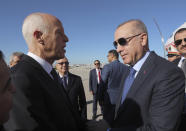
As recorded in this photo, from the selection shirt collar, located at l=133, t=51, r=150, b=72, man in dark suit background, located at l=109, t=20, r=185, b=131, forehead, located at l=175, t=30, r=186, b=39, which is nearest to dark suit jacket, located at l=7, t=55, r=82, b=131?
man in dark suit background, located at l=109, t=20, r=185, b=131

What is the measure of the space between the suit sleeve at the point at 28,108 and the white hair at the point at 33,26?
66 centimetres

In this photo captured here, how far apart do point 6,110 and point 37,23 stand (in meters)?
1.08

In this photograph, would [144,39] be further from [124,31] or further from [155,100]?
[155,100]

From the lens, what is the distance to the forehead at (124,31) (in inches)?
79.6

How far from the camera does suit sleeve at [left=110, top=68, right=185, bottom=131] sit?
54.5 inches

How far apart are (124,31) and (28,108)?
1.71 m

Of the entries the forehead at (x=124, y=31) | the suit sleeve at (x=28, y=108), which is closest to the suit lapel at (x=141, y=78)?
the forehead at (x=124, y=31)

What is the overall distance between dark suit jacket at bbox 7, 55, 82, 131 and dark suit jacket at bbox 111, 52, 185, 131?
29.0 inches

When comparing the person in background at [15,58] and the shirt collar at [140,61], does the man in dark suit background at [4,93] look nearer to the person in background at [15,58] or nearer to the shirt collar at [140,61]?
the shirt collar at [140,61]

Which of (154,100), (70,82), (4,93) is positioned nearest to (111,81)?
(70,82)

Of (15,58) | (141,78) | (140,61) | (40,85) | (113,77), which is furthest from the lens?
(113,77)

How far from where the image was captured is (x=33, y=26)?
155cm

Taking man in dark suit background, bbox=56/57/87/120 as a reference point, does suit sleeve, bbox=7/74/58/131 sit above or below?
above

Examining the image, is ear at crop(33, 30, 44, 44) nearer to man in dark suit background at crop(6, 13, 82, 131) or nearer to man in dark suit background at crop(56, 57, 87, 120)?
man in dark suit background at crop(6, 13, 82, 131)
